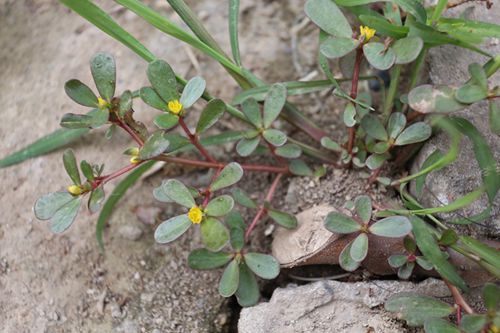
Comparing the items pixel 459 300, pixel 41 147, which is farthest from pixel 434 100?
pixel 41 147

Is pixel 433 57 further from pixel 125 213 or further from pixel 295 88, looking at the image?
pixel 125 213

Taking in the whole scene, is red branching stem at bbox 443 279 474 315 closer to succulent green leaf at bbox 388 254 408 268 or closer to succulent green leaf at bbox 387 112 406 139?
succulent green leaf at bbox 388 254 408 268

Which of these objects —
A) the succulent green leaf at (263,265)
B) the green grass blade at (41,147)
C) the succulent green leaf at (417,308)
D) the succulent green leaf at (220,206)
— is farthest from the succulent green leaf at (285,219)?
the green grass blade at (41,147)

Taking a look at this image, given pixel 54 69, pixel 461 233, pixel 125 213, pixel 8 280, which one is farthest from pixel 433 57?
pixel 8 280

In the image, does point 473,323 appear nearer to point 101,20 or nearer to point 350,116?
point 350,116

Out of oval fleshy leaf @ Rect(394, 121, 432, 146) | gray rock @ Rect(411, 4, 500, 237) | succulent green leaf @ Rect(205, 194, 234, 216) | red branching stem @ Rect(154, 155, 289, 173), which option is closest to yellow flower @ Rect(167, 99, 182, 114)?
red branching stem @ Rect(154, 155, 289, 173)

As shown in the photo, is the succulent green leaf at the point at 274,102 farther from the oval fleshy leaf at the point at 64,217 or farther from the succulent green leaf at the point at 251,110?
the oval fleshy leaf at the point at 64,217

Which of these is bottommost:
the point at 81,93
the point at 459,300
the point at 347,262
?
the point at 459,300

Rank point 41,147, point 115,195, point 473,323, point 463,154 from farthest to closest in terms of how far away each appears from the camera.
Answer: point 41,147 < point 115,195 < point 463,154 < point 473,323
